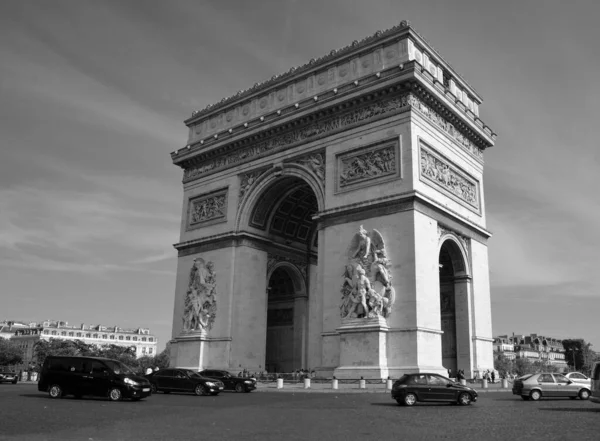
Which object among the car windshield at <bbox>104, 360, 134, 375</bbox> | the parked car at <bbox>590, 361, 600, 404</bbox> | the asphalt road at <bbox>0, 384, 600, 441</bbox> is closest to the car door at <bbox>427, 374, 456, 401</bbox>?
the asphalt road at <bbox>0, 384, 600, 441</bbox>

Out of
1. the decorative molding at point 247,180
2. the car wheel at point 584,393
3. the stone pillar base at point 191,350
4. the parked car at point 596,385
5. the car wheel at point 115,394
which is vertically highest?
the decorative molding at point 247,180

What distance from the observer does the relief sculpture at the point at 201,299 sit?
3644 centimetres

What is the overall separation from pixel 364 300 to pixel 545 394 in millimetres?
8765

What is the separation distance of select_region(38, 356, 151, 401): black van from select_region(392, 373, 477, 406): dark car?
830 cm

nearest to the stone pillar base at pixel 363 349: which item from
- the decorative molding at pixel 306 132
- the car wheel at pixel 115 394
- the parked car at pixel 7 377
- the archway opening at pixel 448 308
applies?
the archway opening at pixel 448 308

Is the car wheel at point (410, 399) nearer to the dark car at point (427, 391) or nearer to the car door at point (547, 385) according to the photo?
the dark car at point (427, 391)

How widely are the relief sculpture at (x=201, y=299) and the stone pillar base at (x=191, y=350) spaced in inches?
17.9

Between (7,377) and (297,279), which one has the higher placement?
(297,279)

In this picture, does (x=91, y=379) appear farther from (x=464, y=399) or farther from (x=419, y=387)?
(x=464, y=399)

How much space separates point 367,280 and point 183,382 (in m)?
9.61

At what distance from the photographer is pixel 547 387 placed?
23.7 meters

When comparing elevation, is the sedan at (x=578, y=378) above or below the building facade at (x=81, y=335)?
below

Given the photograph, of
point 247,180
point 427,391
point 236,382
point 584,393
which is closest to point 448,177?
point 247,180

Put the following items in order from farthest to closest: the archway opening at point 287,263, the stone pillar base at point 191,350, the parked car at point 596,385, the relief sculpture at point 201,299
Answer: the archway opening at point 287,263
the relief sculpture at point 201,299
the stone pillar base at point 191,350
the parked car at point 596,385
